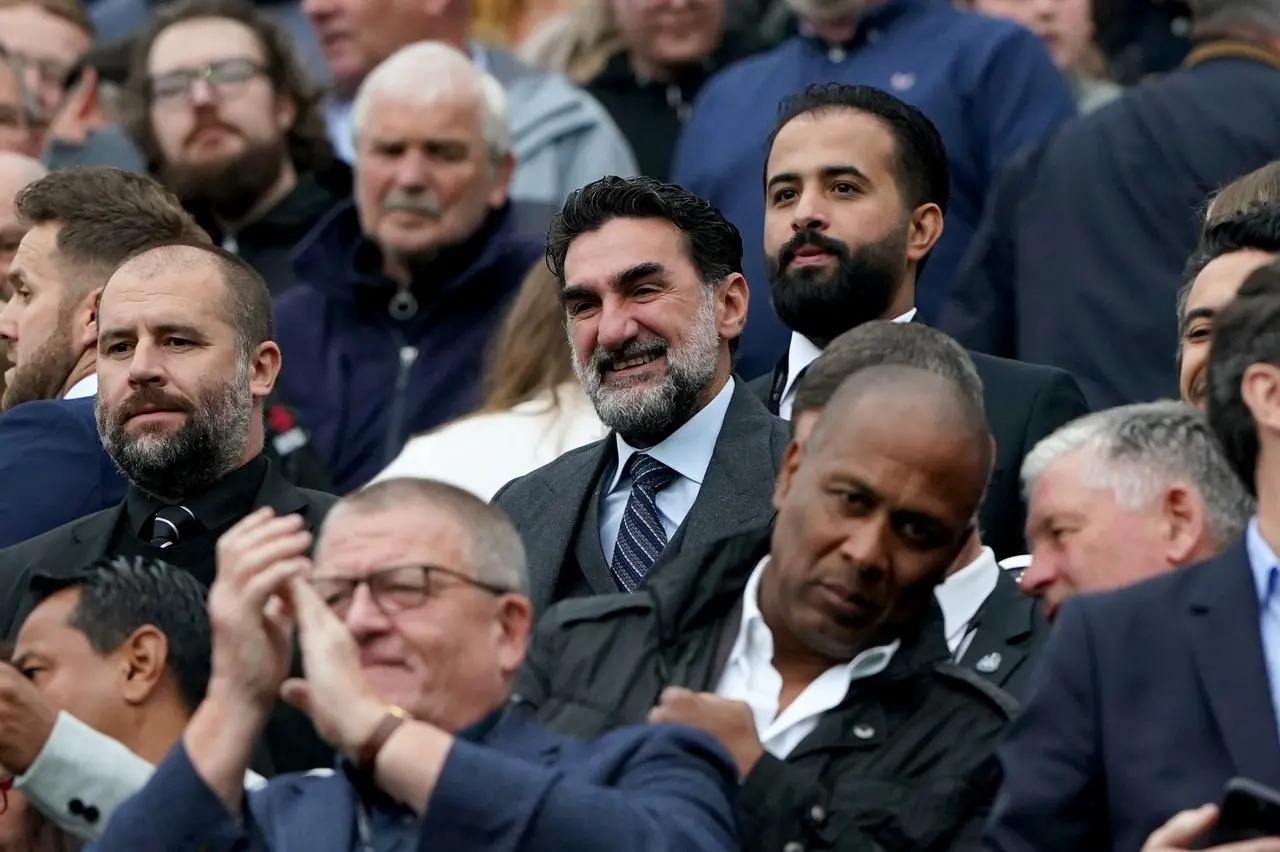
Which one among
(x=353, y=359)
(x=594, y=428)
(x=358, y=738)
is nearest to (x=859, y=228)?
(x=594, y=428)

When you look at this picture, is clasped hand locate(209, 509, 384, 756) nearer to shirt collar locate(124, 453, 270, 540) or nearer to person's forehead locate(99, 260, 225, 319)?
shirt collar locate(124, 453, 270, 540)

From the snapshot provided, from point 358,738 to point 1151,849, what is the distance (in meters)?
1.27

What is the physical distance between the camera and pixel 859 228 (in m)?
7.33

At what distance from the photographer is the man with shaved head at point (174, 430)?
680 centimetres

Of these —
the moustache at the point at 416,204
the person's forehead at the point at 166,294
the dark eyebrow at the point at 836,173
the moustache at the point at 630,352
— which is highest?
the dark eyebrow at the point at 836,173

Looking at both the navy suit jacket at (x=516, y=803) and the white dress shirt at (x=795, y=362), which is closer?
the navy suit jacket at (x=516, y=803)

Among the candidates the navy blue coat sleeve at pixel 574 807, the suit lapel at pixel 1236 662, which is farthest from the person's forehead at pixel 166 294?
the suit lapel at pixel 1236 662

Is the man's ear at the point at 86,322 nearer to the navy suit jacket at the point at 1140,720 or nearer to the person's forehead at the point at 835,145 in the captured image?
the person's forehead at the point at 835,145

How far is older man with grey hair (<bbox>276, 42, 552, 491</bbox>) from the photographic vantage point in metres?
8.80

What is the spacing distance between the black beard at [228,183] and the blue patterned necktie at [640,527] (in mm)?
3430

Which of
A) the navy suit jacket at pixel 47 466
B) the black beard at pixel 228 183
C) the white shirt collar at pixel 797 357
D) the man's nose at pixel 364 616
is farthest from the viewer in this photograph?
the black beard at pixel 228 183

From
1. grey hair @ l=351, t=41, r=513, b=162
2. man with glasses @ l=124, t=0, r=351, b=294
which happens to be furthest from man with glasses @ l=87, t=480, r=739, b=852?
man with glasses @ l=124, t=0, r=351, b=294

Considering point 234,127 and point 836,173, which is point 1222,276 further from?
point 234,127

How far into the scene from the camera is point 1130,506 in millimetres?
5516
